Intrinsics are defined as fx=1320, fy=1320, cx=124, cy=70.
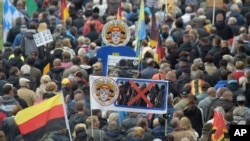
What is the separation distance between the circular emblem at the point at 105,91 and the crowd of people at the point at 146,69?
14.4 inches

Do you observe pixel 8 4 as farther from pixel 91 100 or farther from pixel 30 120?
pixel 30 120

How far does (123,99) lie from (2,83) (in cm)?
391

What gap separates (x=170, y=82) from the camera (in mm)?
24516

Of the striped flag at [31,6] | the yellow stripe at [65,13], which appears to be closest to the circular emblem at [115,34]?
the yellow stripe at [65,13]

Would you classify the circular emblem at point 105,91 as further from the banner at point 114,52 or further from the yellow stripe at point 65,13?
the yellow stripe at point 65,13

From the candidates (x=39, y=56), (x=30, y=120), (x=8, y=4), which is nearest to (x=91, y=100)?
(x=30, y=120)

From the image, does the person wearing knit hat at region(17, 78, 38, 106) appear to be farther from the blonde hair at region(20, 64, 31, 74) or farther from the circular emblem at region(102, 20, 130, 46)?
the circular emblem at region(102, 20, 130, 46)

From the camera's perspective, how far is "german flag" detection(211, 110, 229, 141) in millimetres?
19767

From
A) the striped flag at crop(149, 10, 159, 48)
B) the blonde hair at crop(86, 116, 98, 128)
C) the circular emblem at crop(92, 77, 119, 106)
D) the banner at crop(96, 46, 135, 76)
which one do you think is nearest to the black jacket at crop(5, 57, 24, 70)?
the banner at crop(96, 46, 135, 76)

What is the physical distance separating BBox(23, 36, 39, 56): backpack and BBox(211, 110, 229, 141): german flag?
9.11 metres

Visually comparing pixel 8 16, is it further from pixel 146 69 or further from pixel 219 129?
pixel 219 129

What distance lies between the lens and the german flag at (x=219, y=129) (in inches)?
778

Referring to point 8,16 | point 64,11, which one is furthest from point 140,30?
point 64,11

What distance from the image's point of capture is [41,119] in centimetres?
1936
